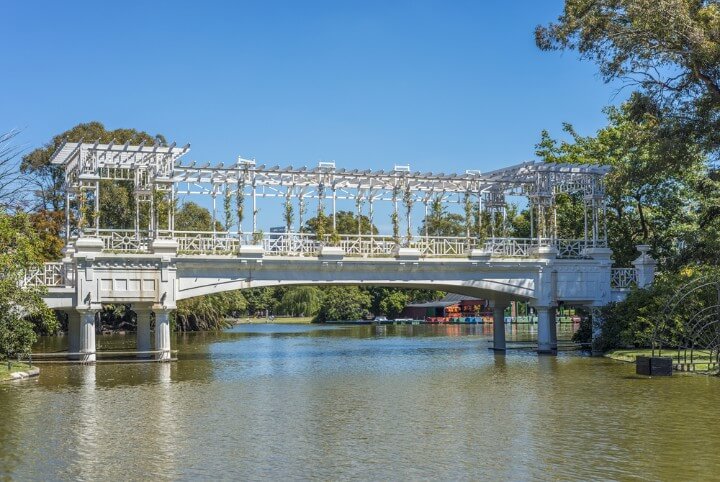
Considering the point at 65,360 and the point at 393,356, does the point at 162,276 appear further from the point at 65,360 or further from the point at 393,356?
the point at 393,356

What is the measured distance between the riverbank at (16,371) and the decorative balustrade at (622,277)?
83.5 feet

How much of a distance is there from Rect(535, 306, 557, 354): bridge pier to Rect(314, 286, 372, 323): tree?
58.4 metres

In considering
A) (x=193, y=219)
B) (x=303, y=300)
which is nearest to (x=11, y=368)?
(x=193, y=219)

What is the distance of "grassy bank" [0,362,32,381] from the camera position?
2959 centimetres

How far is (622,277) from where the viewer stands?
42375 millimetres

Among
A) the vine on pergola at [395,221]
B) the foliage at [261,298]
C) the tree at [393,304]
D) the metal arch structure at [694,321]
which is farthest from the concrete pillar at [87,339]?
the foliage at [261,298]

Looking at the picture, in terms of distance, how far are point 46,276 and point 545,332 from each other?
21784 millimetres

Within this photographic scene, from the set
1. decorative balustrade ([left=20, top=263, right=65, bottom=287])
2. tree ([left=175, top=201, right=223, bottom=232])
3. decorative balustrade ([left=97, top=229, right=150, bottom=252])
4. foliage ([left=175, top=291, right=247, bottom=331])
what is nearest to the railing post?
decorative balustrade ([left=97, top=229, right=150, bottom=252])

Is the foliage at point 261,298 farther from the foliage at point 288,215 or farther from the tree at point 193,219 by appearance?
the foliage at point 288,215

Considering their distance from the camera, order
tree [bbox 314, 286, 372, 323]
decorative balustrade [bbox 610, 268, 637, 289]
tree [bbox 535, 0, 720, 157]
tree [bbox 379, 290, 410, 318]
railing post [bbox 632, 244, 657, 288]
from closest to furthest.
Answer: tree [bbox 535, 0, 720, 157]
railing post [bbox 632, 244, 657, 288]
decorative balustrade [bbox 610, 268, 637, 289]
tree [bbox 314, 286, 372, 323]
tree [bbox 379, 290, 410, 318]

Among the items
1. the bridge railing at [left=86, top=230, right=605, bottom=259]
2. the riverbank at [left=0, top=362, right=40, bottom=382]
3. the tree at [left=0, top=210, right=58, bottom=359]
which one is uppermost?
the bridge railing at [left=86, top=230, right=605, bottom=259]

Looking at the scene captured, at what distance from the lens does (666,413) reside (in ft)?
72.0

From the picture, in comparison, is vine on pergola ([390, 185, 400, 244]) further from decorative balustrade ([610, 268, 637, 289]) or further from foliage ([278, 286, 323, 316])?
foliage ([278, 286, 323, 316])

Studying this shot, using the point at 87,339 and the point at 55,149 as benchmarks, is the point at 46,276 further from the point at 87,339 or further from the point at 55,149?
the point at 55,149
